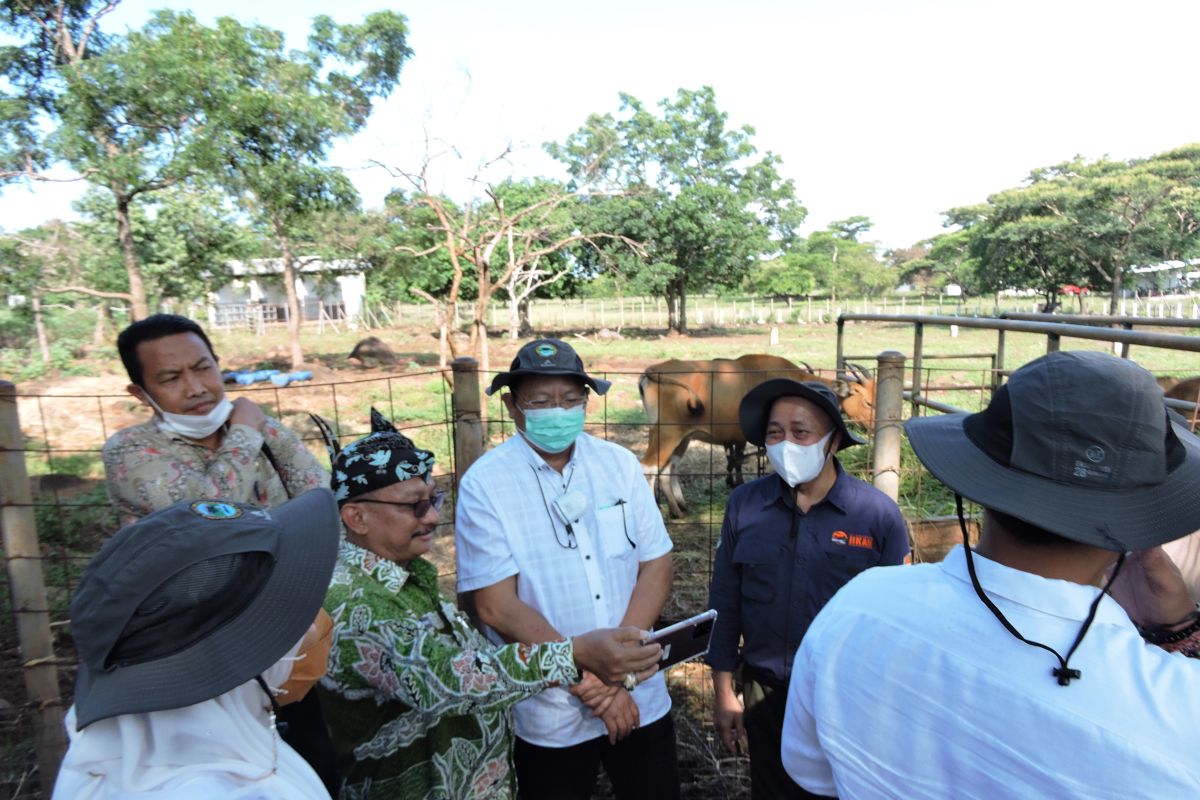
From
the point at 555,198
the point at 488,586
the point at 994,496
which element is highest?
the point at 555,198

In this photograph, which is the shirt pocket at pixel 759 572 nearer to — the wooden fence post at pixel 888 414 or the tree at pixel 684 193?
the wooden fence post at pixel 888 414

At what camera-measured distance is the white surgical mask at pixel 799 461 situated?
2.23 metres

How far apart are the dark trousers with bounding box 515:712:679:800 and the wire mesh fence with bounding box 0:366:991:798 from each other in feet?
2.65

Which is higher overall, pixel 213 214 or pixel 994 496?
pixel 213 214

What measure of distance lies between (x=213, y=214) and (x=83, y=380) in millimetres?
4524

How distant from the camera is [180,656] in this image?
974mm

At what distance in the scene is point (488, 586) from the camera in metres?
2.05

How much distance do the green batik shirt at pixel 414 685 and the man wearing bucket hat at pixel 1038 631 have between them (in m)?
0.80

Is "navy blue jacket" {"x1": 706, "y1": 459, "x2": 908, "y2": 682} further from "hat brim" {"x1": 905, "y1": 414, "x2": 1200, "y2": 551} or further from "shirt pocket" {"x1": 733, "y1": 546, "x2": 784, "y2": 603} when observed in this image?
"hat brim" {"x1": 905, "y1": 414, "x2": 1200, "y2": 551}

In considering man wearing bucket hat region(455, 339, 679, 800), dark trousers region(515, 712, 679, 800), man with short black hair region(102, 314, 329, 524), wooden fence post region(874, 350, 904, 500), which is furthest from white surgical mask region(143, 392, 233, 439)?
wooden fence post region(874, 350, 904, 500)

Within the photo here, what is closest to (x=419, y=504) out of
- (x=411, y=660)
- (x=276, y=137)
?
(x=411, y=660)

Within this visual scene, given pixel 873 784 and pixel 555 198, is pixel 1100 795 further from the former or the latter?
pixel 555 198

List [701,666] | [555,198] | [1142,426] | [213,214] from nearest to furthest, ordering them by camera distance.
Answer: [1142,426] → [701,666] → [555,198] → [213,214]

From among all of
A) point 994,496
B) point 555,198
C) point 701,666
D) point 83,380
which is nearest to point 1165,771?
point 994,496
